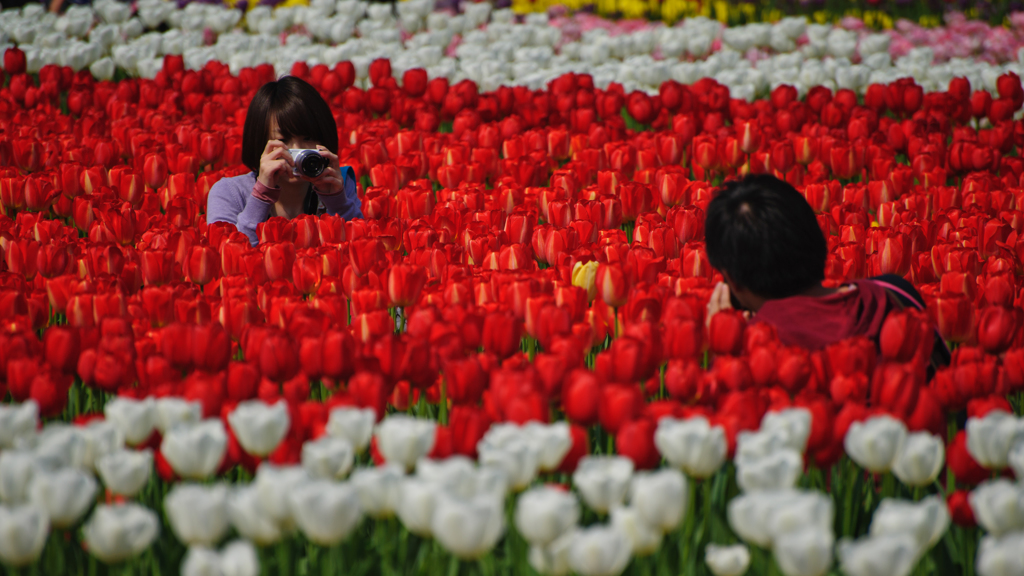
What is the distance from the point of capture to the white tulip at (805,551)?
1479 mm

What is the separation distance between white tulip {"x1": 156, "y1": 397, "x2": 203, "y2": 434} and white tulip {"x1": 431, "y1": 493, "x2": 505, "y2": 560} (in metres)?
0.57

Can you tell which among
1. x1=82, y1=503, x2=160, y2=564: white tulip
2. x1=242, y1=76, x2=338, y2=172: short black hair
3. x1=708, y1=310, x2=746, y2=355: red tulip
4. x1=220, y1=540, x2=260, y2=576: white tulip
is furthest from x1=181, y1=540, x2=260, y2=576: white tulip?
x1=242, y1=76, x2=338, y2=172: short black hair

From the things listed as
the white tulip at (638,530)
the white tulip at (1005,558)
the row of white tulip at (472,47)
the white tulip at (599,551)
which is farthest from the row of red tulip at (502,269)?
the row of white tulip at (472,47)

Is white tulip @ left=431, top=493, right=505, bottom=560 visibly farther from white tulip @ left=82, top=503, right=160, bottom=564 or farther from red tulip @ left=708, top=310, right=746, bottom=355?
red tulip @ left=708, top=310, right=746, bottom=355

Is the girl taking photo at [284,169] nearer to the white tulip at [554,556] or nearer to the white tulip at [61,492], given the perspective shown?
the white tulip at [61,492]

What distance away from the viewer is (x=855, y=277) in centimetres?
321

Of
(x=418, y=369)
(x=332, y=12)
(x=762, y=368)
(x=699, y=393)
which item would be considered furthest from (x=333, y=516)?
(x=332, y=12)

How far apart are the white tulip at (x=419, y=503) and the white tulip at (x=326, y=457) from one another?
0.48 ft

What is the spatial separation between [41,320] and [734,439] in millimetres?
1772

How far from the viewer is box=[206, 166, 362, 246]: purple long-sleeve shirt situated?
13.0 ft

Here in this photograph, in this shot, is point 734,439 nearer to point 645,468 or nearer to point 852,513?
point 645,468

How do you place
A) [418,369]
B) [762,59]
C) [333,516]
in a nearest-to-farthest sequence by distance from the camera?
[333,516] < [418,369] < [762,59]

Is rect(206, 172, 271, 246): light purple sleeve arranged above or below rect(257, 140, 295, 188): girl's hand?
below

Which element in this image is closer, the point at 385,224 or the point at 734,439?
the point at 734,439
